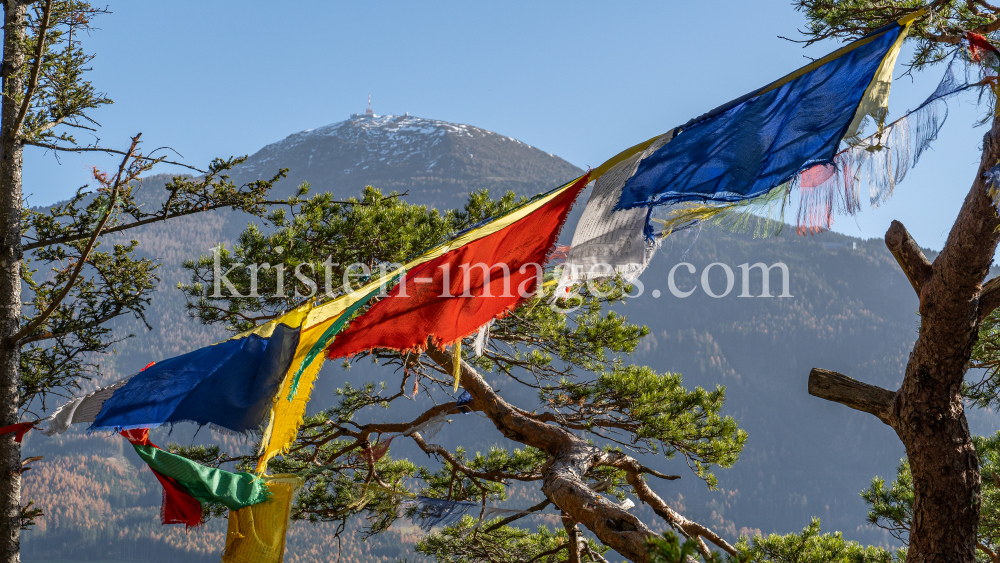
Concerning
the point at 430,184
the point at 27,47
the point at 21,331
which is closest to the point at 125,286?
the point at 21,331

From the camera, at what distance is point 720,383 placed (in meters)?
48.4

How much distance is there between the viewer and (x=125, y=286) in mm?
3473

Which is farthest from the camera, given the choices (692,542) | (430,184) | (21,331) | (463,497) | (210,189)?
(430,184)

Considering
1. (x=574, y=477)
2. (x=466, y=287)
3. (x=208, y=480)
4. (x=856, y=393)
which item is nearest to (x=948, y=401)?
(x=856, y=393)

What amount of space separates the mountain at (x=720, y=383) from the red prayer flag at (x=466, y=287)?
43542 millimetres

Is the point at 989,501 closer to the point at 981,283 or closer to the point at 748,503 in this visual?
the point at 981,283

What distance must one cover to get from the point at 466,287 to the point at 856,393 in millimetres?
1412

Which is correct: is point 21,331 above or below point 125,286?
below

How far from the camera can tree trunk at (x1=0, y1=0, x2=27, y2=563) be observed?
2.80m

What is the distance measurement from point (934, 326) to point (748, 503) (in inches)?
2109

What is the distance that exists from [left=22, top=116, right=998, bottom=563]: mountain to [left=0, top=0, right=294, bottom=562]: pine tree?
4223 cm

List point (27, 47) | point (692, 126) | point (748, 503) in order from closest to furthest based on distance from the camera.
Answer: point (692, 126) < point (27, 47) < point (748, 503)

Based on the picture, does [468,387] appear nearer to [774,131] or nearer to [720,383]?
[774,131]

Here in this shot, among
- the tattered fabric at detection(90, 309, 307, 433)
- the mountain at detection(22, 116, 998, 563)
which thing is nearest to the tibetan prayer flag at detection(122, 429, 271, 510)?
the tattered fabric at detection(90, 309, 307, 433)
